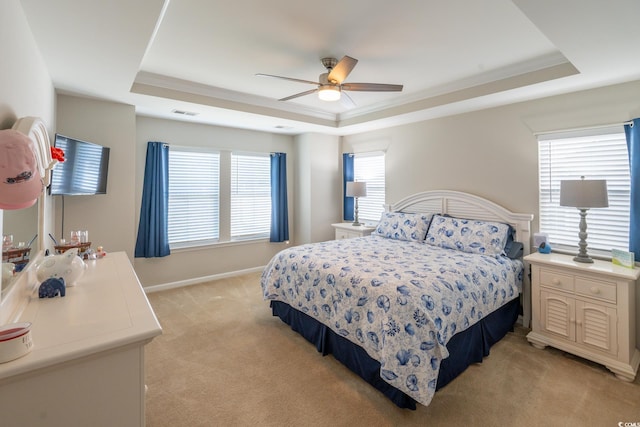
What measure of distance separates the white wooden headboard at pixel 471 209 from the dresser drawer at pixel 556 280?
1.62ft

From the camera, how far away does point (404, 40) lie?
245 centimetres

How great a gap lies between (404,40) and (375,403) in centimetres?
276

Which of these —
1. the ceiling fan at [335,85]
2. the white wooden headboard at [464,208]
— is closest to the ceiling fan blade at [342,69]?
the ceiling fan at [335,85]

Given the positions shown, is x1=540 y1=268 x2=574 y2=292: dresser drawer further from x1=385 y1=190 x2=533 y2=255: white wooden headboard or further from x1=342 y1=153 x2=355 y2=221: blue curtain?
x1=342 y1=153 x2=355 y2=221: blue curtain

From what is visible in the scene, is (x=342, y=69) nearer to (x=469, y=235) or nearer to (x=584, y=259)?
(x=469, y=235)

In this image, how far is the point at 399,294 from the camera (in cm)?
202

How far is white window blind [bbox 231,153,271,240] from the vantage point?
195 inches

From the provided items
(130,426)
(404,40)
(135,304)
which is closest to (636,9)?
(404,40)

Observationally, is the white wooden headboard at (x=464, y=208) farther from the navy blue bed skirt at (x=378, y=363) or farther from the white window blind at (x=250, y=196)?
the white window blind at (x=250, y=196)

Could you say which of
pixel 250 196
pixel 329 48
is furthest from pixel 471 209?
pixel 250 196

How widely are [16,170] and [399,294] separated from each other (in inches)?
81.7

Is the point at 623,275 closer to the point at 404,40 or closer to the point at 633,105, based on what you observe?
the point at 633,105

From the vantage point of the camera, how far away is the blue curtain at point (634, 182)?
257 centimetres

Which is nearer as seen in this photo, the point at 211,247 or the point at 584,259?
the point at 584,259
